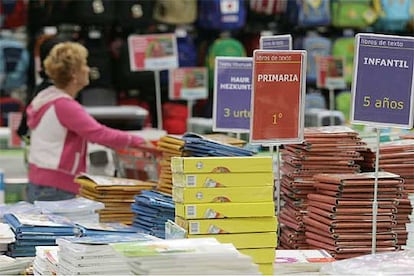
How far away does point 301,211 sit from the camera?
390cm

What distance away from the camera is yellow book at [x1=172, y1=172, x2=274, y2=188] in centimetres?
327

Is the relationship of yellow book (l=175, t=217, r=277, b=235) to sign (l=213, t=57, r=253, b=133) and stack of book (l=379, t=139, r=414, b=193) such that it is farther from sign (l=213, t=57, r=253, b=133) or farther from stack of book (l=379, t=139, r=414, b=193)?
sign (l=213, t=57, r=253, b=133)

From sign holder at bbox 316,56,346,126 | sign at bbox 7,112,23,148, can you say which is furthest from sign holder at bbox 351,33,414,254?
sign holder at bbox 316,56,346,126

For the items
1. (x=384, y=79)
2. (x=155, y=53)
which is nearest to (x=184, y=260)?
(x=384, y=79)

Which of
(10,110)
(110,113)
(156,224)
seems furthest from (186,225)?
(10,110)

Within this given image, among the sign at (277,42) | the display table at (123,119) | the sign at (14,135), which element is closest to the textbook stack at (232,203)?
the sign at (277,42)

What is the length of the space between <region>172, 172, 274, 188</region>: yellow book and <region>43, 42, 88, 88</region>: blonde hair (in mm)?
2464

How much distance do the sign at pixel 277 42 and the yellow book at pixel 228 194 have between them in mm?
961

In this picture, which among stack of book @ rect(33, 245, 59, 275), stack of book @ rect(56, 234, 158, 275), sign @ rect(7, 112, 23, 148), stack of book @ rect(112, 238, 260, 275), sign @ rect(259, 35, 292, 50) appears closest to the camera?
stack of book @ rect(112, 238, 260, 275)

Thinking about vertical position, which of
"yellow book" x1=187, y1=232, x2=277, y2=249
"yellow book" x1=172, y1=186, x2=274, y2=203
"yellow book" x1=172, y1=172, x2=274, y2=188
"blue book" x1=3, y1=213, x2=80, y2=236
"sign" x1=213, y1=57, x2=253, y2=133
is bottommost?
"blue book" x1=3, y1=213, x2=80, y2=236

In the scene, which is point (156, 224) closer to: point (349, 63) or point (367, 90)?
point (367, 90)

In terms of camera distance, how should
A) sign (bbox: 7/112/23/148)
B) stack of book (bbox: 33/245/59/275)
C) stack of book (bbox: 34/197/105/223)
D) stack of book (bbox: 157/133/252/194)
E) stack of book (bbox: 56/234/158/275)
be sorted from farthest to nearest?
sign (bbox: 7/112/23/148)
stack of book (bbox: 34/197/105/223)
stack of book (bbox: 157/133/252/194)
stack of book (bbox: 33/245/59/275)
stack of book (bbox: 56/234/158/275)

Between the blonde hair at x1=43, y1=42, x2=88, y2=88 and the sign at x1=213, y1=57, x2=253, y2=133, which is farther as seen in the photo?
the blonde hair at x1=43, y1=42, x2=88, y2=88

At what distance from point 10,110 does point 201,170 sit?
21.1 ft
